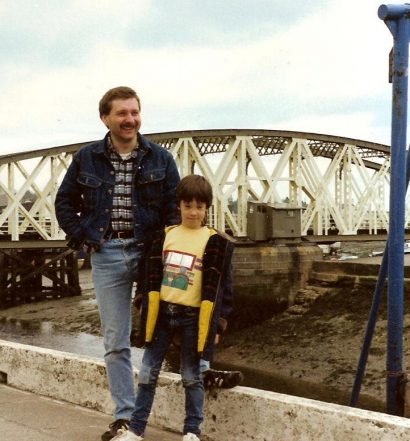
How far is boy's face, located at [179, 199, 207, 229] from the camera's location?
161 inches

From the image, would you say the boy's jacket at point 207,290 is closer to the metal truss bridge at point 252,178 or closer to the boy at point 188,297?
the boy at point 188,297

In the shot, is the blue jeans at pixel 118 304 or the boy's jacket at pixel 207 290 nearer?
the boy's jacket at pixel 207 290

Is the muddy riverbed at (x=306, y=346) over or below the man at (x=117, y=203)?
below

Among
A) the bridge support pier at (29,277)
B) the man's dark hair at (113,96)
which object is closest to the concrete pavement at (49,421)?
the man's dark hair at (113,96)

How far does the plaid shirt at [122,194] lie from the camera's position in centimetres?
444

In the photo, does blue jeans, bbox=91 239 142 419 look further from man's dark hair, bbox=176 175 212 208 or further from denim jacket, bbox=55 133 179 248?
man's dark hair, bbox=176 175 212 208

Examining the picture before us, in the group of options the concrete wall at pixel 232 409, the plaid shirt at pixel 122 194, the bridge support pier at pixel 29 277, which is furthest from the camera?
the bridge support pier at pixel 29 277

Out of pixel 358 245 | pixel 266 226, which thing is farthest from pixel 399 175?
→ pixel 358 245

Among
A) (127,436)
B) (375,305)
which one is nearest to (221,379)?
(127,436)

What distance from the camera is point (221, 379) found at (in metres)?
4.49

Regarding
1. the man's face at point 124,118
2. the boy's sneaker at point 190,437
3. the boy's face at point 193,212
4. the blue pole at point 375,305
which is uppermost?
the man's face at point 124,118

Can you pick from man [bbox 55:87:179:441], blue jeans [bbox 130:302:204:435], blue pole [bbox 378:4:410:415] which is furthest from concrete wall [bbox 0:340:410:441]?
blue pole [bbox 378:4:410:415]

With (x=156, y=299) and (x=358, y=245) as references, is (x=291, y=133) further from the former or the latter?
(x=358, y=245)

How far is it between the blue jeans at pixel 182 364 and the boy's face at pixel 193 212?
0.48 metres
